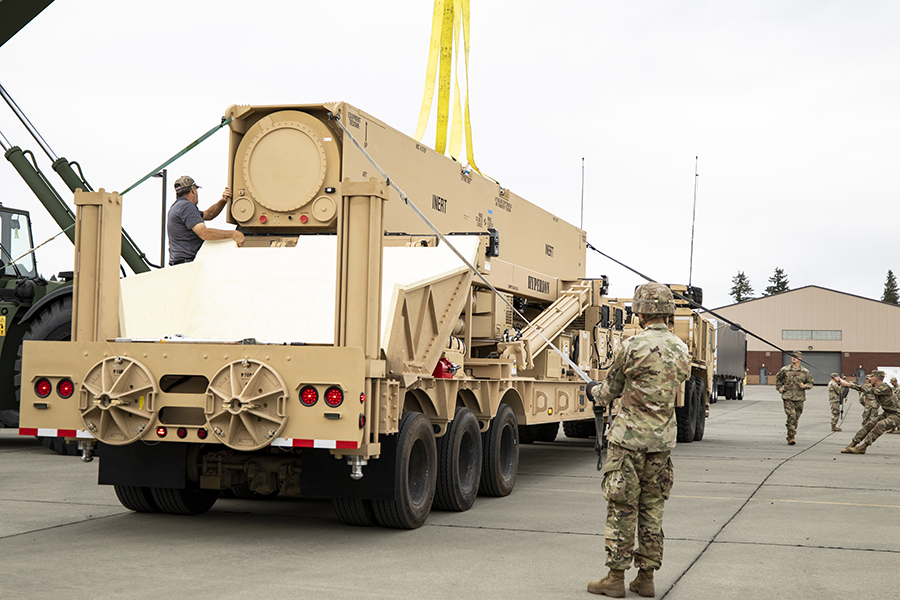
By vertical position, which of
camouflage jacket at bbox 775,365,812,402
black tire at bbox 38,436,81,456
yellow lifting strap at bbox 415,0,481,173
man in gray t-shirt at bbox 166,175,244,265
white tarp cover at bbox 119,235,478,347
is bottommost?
black tire at bbox 38,436,81,456

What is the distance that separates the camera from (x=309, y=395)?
660cm

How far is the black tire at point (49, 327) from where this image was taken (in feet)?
41.5

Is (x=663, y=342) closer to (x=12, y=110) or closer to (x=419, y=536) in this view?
(x=419, y=536)

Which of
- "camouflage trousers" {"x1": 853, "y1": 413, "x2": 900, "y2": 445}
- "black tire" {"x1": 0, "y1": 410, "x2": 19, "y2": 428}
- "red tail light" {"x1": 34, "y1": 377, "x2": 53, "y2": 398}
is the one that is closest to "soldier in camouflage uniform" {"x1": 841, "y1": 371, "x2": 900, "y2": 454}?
"camouflage trousers" {"x1": 853, "y1": 413, "x2": 900, "y2": 445}

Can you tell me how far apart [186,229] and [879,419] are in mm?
12832

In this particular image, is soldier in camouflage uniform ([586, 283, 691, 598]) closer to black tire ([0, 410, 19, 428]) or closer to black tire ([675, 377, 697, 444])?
black tire ([0, 410, 19, 428])

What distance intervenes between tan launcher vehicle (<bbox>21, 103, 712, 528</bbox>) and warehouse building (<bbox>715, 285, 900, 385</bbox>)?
65.3 meters

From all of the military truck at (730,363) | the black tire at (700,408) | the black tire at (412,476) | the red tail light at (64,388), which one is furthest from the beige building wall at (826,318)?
the red tail light at (64,388)

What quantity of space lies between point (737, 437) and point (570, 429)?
4.58 m

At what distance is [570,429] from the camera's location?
18.2 metres

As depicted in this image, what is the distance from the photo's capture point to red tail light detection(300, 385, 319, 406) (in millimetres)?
6586

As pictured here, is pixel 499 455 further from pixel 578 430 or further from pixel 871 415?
pixel 871 415

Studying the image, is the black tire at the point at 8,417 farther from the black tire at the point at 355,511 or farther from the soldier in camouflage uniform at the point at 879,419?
the soldier in camouflage uniform at the point at 879,419

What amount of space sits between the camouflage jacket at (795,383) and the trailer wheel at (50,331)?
1300 cm
